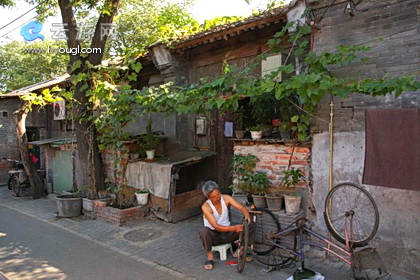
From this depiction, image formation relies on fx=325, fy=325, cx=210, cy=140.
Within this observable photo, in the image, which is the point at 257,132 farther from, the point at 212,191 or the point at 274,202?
the point at 212,191

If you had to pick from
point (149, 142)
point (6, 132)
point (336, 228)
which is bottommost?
point (336, 228)

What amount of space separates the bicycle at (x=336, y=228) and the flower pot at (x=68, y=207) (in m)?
5.34

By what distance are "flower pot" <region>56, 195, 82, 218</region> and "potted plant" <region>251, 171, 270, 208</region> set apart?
5177 millimetres

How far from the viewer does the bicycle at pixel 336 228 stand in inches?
191

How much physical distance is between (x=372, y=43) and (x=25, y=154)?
1112 centimetres

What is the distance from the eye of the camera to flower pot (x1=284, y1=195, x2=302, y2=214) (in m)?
5.76

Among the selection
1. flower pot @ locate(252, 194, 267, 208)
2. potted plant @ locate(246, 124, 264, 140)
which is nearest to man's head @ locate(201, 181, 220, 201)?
flower pot @ locate(252, 194, 267, 208)

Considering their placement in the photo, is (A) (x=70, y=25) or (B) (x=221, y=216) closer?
(B) (x=221, y=216)

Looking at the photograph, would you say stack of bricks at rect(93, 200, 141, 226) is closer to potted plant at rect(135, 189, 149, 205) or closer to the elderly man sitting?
potted plant at rect(135, 189, 149, 205)

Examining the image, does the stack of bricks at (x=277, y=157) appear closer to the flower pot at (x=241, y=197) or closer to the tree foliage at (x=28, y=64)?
the flower pot at (x=241, y=197)

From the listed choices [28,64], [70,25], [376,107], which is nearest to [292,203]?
[376,107]

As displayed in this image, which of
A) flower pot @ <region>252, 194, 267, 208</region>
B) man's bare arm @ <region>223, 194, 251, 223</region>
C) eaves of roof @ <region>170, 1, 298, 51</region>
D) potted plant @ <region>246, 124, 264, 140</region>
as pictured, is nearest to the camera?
man's bare arm @ <region>223, 194, 251, 223</region>

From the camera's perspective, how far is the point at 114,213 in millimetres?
8008

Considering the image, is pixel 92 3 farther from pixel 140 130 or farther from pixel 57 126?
pixel 57 126
